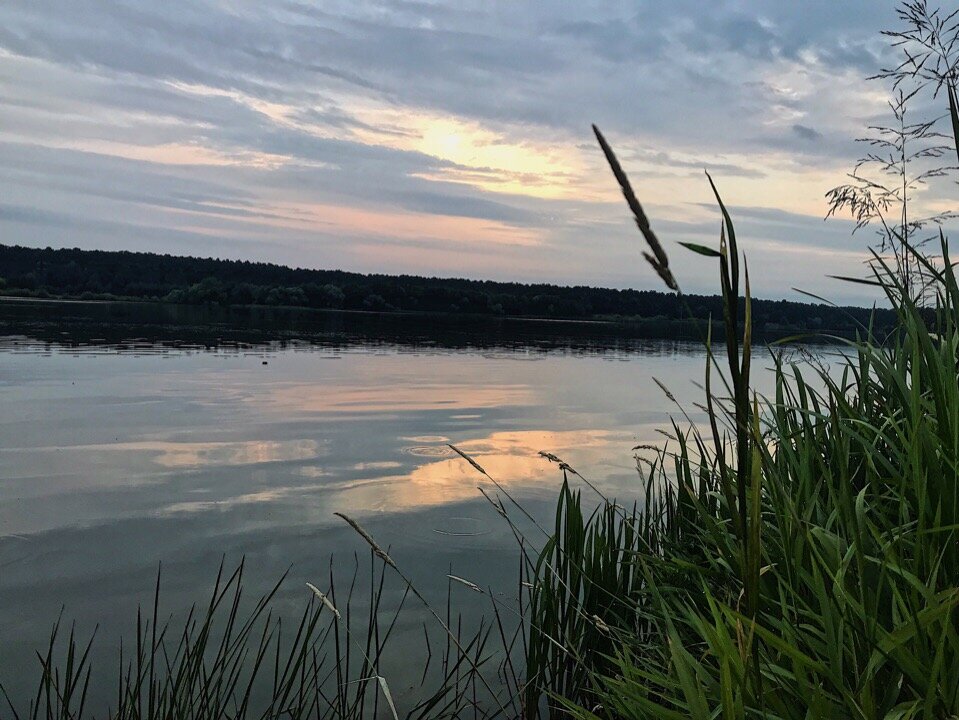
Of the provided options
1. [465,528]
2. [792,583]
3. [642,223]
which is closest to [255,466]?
[465,528]

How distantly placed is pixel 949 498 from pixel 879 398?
1434 millimetres

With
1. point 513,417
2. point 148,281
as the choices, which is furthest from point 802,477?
point 148,281

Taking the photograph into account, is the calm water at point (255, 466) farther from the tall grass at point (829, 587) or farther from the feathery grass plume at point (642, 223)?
the feathery grass plume at point (642, 223)

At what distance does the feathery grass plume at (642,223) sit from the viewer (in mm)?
910

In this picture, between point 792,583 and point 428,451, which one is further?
point 428,451

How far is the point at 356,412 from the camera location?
11750mm

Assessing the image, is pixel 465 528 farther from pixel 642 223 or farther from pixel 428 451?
pixel 642 223

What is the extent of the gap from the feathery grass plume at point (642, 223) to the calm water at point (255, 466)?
401 cm

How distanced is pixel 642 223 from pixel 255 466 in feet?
25.3

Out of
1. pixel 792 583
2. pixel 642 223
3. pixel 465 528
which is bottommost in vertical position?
pixel 465 528

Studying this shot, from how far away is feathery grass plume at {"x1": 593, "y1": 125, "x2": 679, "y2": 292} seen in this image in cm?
91

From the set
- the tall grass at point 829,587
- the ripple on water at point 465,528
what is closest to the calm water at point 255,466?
the ripple on water at point 465,528

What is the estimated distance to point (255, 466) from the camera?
26.6 ft

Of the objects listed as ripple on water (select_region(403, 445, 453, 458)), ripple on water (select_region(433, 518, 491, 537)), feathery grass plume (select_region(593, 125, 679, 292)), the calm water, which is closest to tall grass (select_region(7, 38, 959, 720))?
feathery grass plume (select_region(593, 125, 679, 292))
